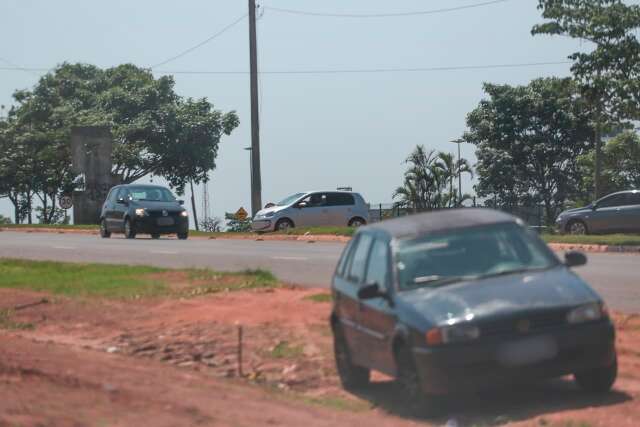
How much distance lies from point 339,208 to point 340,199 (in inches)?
15.4

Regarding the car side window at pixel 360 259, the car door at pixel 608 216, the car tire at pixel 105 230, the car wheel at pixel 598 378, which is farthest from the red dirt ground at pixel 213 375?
the car tire at pixel 105 230

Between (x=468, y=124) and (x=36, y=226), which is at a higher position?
(x=468, y=124)

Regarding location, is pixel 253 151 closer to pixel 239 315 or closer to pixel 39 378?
pixel 239 315

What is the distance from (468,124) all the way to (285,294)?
35206mm

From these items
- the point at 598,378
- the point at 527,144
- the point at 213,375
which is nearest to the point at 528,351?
the point at 598,378

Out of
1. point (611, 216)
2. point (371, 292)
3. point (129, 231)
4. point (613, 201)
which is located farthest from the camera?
point (129, 231)

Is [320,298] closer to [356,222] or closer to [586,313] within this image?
[586,313]

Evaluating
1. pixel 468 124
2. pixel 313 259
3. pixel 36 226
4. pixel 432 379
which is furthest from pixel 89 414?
pixel 468 124

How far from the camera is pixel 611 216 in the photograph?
30.2m

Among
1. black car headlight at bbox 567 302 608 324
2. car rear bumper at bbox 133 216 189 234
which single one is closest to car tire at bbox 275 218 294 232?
car rear bumper at bbox 133 216 189 234

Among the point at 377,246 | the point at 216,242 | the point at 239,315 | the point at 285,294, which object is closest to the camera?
the point at 377,246

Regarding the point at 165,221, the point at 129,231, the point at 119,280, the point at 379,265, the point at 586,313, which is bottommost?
the point at 119,280

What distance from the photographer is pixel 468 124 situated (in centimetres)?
4884

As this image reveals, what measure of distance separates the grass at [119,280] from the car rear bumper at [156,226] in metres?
10.6
